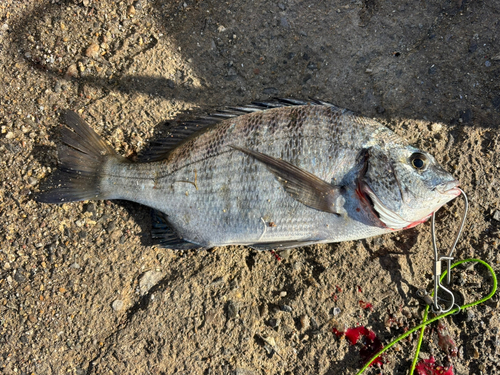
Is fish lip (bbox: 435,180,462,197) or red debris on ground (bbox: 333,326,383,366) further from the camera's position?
red debris on ground (bbox: 333,326,383,366)

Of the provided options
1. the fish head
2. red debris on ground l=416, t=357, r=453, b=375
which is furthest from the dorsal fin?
red debris on ground l=416, t=357, r=453, b=375

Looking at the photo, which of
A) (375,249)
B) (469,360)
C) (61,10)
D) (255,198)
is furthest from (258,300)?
(61,10)

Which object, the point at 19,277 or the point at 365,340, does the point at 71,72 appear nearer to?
the point at 19,277

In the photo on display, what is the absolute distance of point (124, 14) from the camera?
313 centimetres

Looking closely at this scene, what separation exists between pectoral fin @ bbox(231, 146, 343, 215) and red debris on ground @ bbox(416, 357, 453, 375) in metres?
1.40

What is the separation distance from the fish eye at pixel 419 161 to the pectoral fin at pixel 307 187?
58 cm

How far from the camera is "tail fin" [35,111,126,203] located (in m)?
2.81

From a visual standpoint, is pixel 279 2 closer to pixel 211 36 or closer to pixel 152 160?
pixel 211 36

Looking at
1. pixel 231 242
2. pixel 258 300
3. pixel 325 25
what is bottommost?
pixel 258 300

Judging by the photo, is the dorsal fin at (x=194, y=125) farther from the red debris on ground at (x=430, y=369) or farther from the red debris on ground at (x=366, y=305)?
the red debris on ground at (x=430, y=369)

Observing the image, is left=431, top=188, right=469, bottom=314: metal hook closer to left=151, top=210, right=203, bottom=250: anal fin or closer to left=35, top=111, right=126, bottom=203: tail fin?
left=151, top=210, right=203, bottom=250: anal fin

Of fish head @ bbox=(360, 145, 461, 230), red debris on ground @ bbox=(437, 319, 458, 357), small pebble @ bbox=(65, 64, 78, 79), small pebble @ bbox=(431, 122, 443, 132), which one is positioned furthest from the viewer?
small pebble @ bbox=(65, 64, 78, 79)

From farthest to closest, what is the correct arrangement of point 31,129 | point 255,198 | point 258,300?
point 31,129 → point 258,300 → point 255,198

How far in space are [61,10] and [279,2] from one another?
201 centimetres
